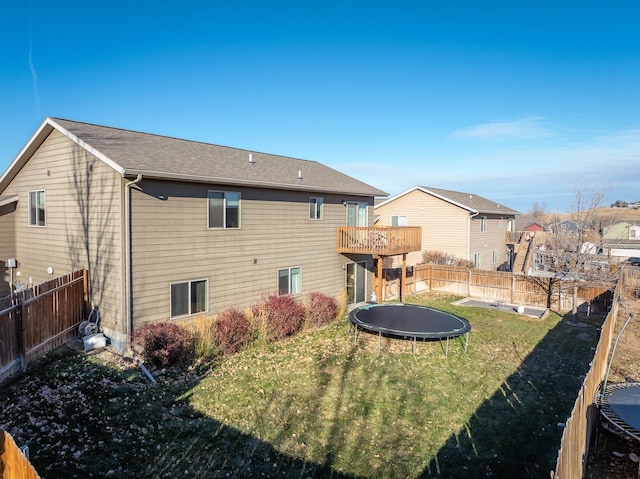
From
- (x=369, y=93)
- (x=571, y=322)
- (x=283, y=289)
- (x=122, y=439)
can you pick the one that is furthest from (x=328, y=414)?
(x=369, y=93)

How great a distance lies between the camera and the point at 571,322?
1634 centimetres

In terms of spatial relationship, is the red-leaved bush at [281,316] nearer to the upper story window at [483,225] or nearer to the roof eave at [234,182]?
the roof eave at [234,182]

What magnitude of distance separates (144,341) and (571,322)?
52.3 ft

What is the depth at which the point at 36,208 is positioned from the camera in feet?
45.6

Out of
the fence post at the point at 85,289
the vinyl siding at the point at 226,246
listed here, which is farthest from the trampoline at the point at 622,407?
the fence post at the point at 85,289

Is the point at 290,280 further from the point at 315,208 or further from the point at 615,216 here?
the point at 615,216

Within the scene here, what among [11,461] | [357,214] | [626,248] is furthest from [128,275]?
[626,248]

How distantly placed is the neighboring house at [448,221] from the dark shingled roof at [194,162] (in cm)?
1064

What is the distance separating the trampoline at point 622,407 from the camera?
276 inches

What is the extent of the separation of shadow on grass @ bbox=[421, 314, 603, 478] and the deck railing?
269 inches

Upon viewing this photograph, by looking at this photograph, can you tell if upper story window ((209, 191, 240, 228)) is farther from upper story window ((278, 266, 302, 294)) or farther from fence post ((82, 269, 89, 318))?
fence post ((82, 269, 89, 318))

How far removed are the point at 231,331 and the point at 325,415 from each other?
4386mm

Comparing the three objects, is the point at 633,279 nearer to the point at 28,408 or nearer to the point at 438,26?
the point at 438,26

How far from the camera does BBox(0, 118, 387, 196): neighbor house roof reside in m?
11.0
